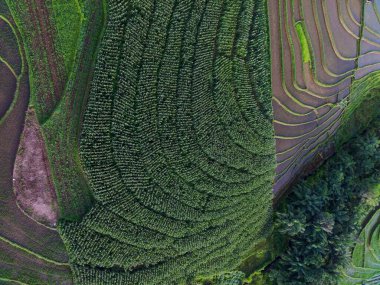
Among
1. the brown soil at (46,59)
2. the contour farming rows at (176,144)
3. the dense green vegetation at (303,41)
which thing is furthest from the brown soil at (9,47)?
the dense green vegetation at (303,41)

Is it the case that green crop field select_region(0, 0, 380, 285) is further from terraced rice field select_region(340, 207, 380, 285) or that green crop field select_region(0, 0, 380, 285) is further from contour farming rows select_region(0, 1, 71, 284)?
terraced rice field select_region(340, 207, 380, 285)

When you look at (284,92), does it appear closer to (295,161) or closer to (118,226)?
(295,161)

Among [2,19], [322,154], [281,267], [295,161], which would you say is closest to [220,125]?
[295,161]

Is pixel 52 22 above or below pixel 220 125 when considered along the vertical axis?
above

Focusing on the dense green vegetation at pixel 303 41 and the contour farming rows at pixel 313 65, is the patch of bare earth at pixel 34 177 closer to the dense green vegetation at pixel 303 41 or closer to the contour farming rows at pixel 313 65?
the contour farming rows at pixel 313 65

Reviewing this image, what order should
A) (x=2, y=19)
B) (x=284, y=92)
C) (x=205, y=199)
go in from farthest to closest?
(x=284, y=92)
(x=205, y=199)
(x=2, y=19)

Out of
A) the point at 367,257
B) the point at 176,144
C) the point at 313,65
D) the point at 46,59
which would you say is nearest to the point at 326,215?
the point at 367,257
